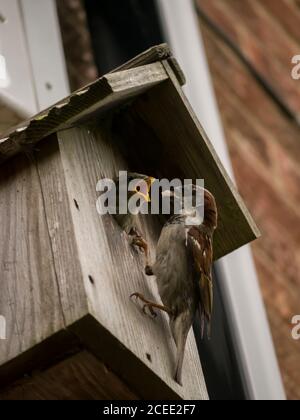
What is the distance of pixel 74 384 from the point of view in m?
2.47

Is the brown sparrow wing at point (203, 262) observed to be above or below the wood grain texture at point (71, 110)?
below

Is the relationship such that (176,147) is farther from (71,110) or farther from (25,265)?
(25,265)

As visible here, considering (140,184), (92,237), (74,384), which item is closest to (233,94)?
Answer: (140,184)

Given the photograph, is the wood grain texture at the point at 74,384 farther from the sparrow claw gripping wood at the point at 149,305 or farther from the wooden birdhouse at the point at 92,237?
the sparrow claw gripping wood at the point at 149,305

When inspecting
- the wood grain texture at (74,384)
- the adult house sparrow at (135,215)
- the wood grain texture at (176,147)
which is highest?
Answer: the wood grain texture at (176,147)

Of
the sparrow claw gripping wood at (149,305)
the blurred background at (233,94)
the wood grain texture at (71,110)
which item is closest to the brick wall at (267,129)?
the blurred background at (233,94)

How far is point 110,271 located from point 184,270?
325 mm

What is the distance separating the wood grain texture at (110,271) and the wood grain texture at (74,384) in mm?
42

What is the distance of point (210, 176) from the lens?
3.00 m

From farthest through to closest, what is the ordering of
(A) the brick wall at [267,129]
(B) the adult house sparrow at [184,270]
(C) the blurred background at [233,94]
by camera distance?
1. (A) the brick wall at [267,129]
2. (C) the blurred background at [233,94]
3. (B) the adult house sparrow at [184,270]

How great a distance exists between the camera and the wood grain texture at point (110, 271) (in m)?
2.45
